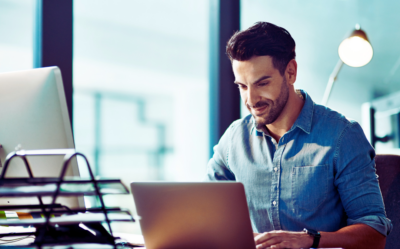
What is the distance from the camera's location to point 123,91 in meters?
7.05

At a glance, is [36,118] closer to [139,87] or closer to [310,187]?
[310,187]

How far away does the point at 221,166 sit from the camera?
4.59 ft

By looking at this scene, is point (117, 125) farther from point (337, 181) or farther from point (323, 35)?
point (337, 181)

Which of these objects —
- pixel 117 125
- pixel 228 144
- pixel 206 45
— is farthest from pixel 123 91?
pixel 228 144

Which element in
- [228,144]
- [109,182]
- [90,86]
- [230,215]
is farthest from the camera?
[90,86]

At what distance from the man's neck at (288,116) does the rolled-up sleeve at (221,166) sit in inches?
7.9

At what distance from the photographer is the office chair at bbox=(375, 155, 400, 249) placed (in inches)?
45.3

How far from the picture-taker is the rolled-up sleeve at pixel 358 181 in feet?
3.34

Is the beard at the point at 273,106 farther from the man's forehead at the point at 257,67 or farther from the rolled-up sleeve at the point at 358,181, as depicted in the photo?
the rolled-up sleeve at the point at 358,181

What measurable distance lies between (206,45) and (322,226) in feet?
4.60

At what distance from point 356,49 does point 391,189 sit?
35.0 inches

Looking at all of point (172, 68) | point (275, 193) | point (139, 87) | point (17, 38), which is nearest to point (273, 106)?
point (275, 193)

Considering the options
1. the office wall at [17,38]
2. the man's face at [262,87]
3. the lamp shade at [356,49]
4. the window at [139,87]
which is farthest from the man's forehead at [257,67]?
the window at [139,87]

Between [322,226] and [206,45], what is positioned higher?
[206,45]
